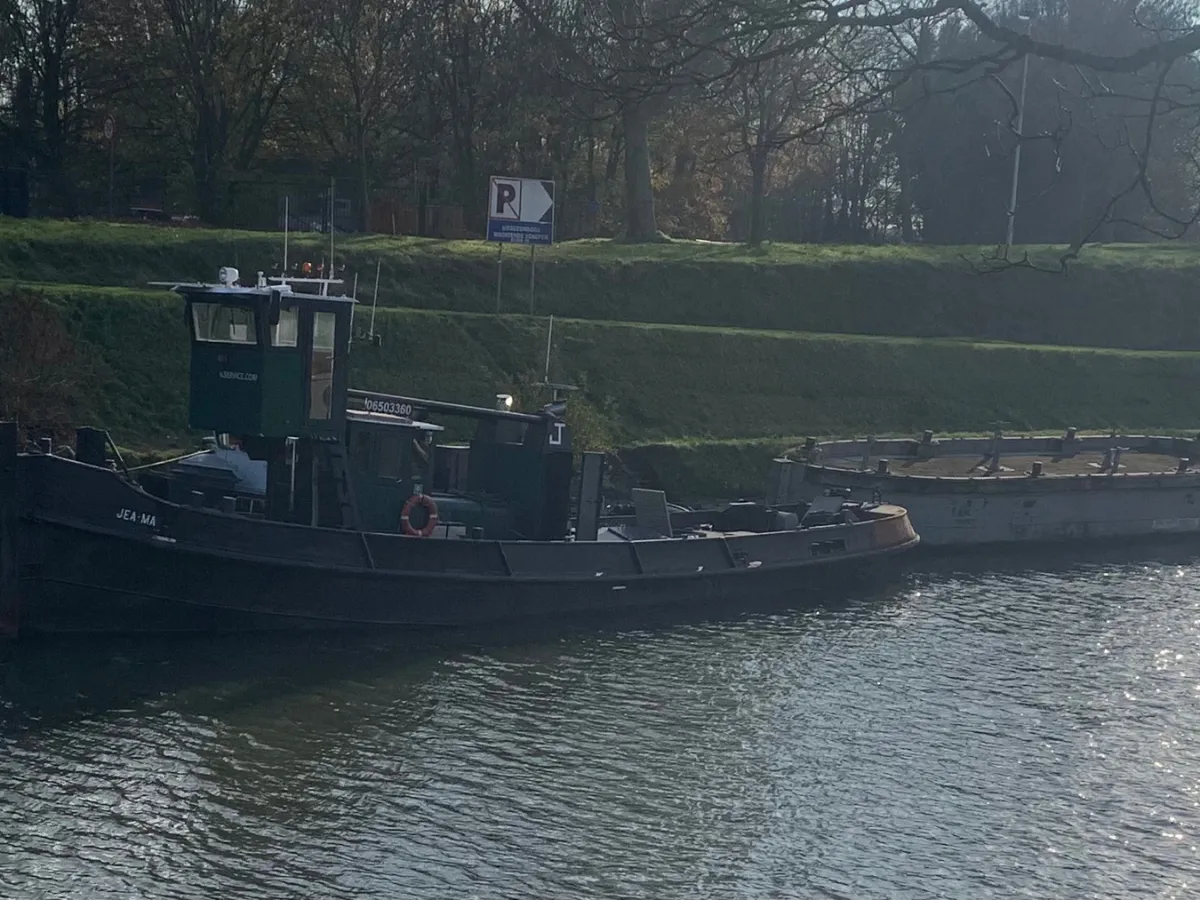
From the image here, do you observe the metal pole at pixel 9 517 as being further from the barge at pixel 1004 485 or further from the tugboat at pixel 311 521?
the barge at pixel 1004 485

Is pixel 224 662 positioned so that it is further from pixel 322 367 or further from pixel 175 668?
pixel 322 367

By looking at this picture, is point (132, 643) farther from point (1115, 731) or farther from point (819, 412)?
point (819, 412)

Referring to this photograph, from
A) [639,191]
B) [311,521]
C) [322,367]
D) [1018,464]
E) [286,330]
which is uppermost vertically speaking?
[639,191]

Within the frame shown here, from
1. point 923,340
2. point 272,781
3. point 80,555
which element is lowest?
point 272,781

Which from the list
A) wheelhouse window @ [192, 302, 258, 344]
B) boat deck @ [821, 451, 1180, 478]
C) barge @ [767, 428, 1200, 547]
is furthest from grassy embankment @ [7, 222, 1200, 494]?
wheelhouse window @ [192, 302, 258, 344]

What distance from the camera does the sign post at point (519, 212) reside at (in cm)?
2812

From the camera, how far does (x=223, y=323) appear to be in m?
16.5

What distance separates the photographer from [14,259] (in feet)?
93.6

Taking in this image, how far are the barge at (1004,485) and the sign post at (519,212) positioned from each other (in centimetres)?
628

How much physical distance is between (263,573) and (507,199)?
13.6m

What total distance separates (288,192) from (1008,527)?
22568 mm


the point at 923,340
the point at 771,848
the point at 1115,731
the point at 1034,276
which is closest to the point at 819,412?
the point at 923,340

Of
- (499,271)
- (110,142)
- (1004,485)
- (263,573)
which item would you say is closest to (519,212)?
(499,271)

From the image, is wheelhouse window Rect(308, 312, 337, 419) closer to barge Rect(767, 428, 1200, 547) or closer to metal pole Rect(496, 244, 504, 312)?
barge Rect(767, 428, 1200, 547)
